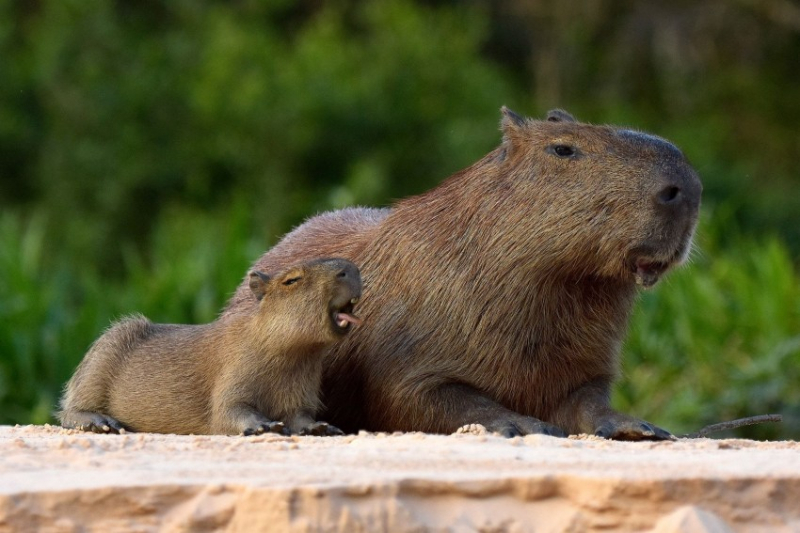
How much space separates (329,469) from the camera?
3.77 meters

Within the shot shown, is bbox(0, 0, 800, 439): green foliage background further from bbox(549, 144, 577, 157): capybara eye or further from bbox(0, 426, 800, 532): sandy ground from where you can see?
bbox(0, 426, 800, 532): sandy ground

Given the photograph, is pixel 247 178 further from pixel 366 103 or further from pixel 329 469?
pixel 329 469

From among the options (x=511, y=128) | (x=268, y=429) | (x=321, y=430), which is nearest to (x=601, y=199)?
(x=511, y=128)

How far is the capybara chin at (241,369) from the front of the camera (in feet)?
17.0

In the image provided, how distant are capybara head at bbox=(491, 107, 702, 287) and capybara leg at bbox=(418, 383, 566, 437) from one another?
0.53 m

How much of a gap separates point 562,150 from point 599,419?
94 cm

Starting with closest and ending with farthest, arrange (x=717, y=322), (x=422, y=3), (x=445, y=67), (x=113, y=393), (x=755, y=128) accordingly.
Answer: (x=113, y=393)
(x=717, y=322)
(x=445, y=67)
(x=422, y=3)
(x=755, y=128)

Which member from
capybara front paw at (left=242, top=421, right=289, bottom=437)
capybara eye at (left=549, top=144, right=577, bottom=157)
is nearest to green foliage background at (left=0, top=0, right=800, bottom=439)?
capybara front paw at (left=242, top=421, right=289, bottom=437)

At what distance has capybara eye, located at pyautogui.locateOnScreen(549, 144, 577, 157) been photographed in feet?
17.5

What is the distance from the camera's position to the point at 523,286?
5352 millimetres

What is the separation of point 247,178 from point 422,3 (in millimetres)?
7198

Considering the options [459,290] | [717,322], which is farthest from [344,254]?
[717,322]

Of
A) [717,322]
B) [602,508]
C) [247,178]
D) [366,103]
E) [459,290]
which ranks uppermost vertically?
[366,103]

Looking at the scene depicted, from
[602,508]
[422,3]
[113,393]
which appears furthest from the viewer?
[422,3]
